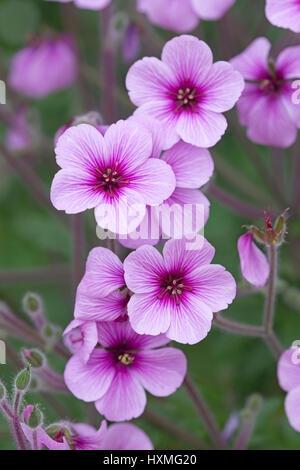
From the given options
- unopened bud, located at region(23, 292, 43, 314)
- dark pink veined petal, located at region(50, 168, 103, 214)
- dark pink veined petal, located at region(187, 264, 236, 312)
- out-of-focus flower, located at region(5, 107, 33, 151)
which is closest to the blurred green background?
out-of-focus flower, located at region(5, 107, 33, 151)

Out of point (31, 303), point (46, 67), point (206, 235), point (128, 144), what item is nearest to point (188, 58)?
point (128, 144)

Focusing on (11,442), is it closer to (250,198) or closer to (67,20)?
(250,198)

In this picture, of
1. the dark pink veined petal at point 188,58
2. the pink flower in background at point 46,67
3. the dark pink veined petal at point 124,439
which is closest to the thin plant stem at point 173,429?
the dark pink veined petal at point 124,439

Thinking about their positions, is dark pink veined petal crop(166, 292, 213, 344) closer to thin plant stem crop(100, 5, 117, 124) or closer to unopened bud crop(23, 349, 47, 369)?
unopened bud crop(23, 349, 47, 369)

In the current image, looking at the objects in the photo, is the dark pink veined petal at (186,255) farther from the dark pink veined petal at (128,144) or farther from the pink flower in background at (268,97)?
the pink flower in background at (268,97)

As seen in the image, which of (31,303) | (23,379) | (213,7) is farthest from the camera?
(213,7)

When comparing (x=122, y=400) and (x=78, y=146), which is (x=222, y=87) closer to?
(x=78, y=146)
